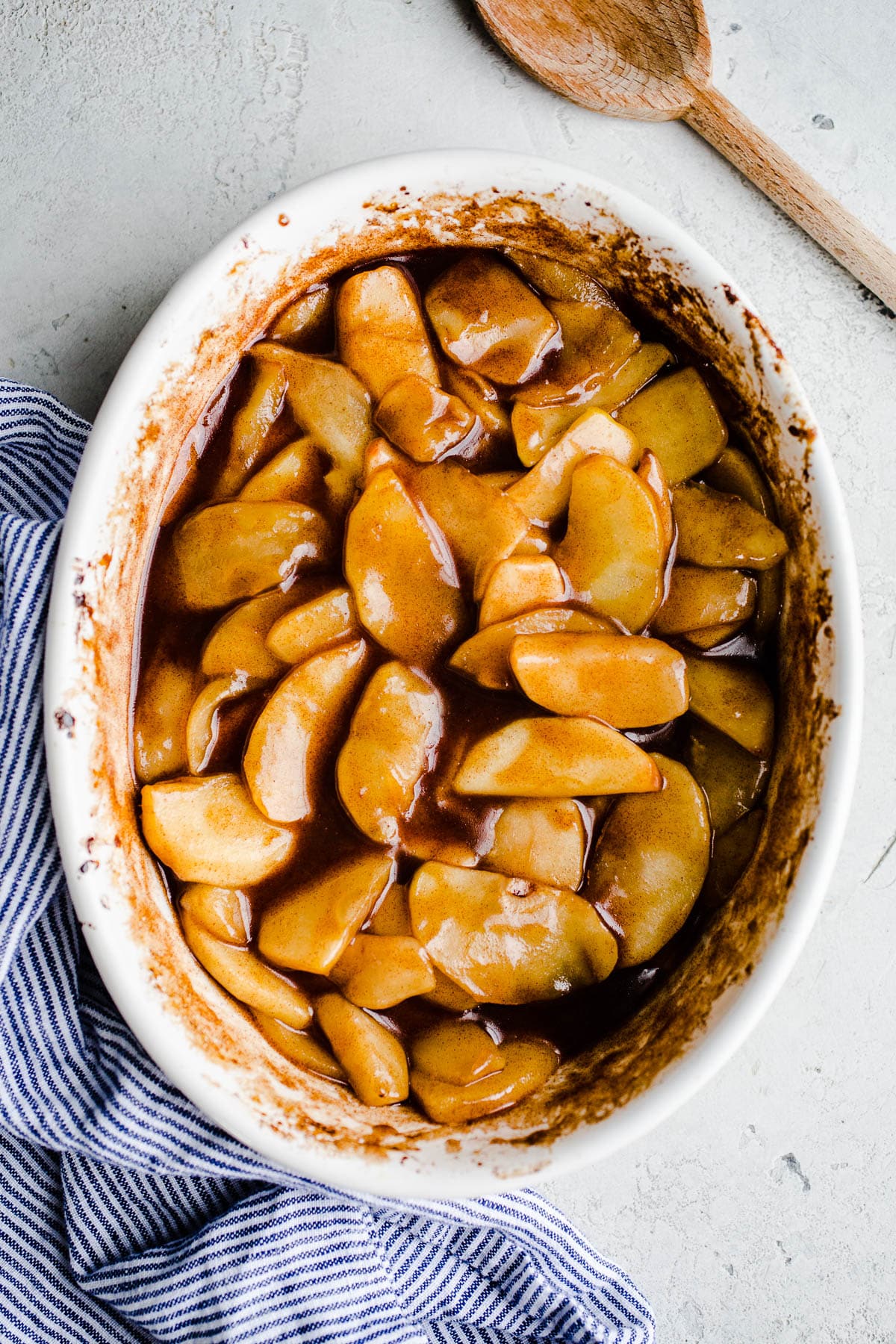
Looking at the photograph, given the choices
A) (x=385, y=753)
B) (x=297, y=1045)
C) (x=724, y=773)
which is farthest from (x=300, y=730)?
(x=724, y=773)

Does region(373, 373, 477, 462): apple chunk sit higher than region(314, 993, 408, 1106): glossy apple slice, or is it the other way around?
region(373, 373, 477, 462): apple chunk

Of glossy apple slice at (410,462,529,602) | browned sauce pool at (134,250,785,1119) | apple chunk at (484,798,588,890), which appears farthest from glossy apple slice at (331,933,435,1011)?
glossy apple slice at (410,462,529,602)

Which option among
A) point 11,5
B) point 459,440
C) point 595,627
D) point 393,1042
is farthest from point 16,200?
point 393,1042

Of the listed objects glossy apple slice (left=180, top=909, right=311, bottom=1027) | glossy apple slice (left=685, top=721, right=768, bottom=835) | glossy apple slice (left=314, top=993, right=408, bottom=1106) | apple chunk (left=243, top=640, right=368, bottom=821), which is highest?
glossy apple slice (left=685, top=721, right=768, bottom=835)

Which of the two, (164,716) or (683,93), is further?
(683,93)

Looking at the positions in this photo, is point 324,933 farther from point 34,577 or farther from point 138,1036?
point 34,577

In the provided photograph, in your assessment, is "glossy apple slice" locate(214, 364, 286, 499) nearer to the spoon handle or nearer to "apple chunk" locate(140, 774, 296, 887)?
"apple chunk" locate(140, 774, 296, 887)

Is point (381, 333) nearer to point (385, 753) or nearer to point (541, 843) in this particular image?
point (385, 753)
